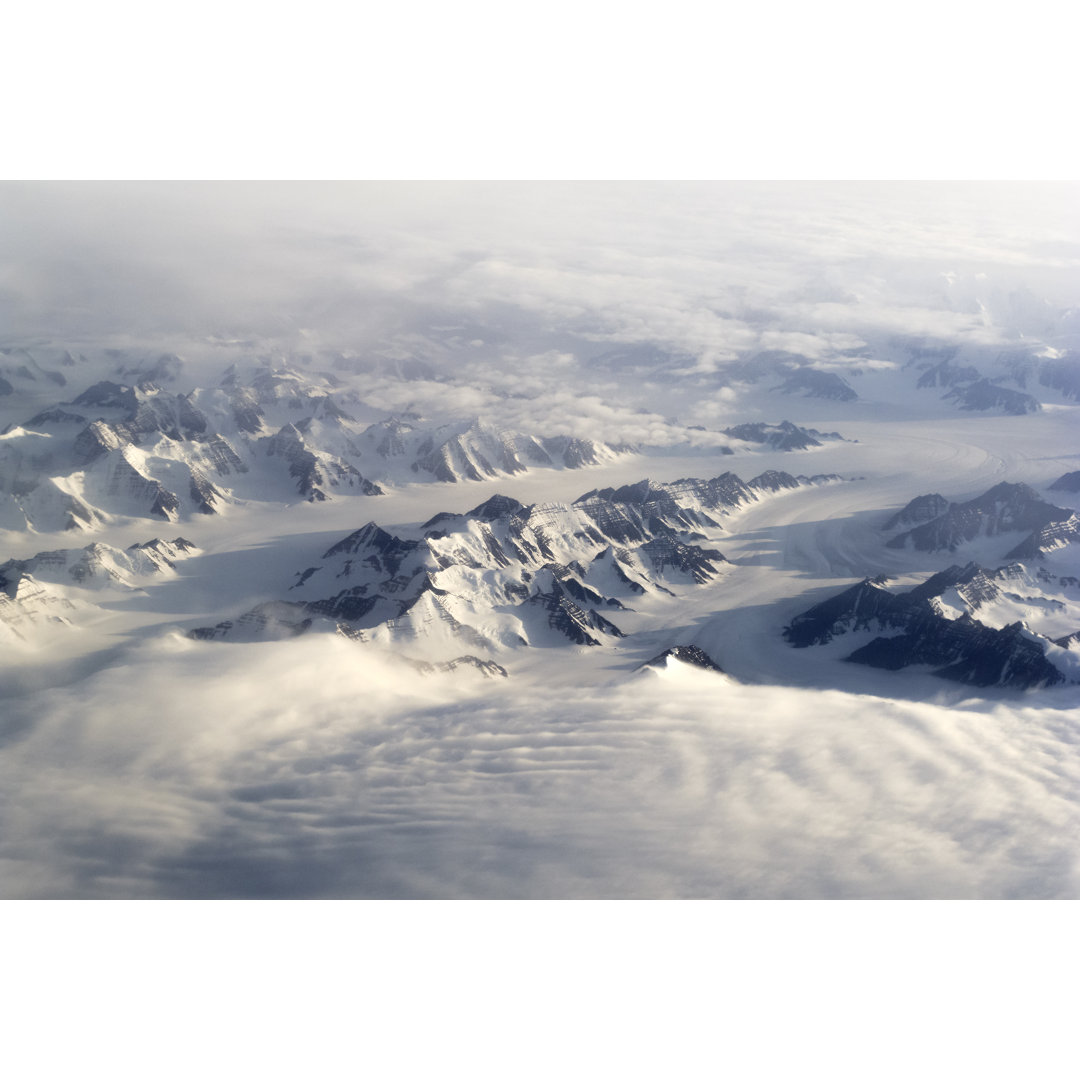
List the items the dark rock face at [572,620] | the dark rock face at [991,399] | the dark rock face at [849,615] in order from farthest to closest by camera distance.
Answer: the dark rock face at [991,399] < the dark rock face at [849,615] < the dark rock face at [572,620]

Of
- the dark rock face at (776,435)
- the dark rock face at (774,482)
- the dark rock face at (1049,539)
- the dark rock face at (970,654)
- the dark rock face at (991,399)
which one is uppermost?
the dark rock face at (991,399)

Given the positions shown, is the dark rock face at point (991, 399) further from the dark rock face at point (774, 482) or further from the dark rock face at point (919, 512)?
the dark rock face at point (919, 512)

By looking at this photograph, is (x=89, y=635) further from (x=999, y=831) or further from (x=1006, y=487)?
(x=1006, y=487)

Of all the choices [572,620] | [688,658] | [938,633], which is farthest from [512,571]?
[938,633]

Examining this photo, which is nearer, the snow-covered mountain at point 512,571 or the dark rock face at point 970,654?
the dark rock face at point 970,654

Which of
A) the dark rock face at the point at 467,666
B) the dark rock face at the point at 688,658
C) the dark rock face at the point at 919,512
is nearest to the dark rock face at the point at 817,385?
the dark rock face at the point at 919,512

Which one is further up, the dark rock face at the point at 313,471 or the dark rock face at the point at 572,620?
the dark rock face at the point at 313,471

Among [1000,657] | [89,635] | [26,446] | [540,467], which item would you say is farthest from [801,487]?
[26,446]
